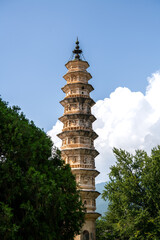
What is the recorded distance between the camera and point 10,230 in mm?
13523

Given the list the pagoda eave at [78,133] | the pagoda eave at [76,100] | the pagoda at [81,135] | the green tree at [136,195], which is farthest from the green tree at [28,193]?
the pagoda eave at [76,100]

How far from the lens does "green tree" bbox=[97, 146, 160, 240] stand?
1016 inches

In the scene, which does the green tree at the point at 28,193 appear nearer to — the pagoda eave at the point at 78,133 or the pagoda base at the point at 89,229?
the pagoda base at the point at 89,229

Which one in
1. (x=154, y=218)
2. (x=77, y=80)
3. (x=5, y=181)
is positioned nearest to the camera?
(x=5, y=181)

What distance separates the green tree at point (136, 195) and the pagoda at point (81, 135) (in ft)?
12.5

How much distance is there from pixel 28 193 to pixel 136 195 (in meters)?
15.2

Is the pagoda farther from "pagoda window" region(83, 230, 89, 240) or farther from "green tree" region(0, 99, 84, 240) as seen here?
"green tree" region(0, 99, 84, 240)

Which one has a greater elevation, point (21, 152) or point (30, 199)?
point (21, 152)

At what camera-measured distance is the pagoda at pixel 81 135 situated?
108 ft

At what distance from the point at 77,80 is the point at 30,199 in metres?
27.2

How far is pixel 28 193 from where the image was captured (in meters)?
15.5

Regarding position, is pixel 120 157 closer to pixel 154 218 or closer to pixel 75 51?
pixel 154 218

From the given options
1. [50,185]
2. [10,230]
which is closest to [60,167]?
[50,185]

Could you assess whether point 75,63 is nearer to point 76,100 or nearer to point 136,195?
point 76,100
